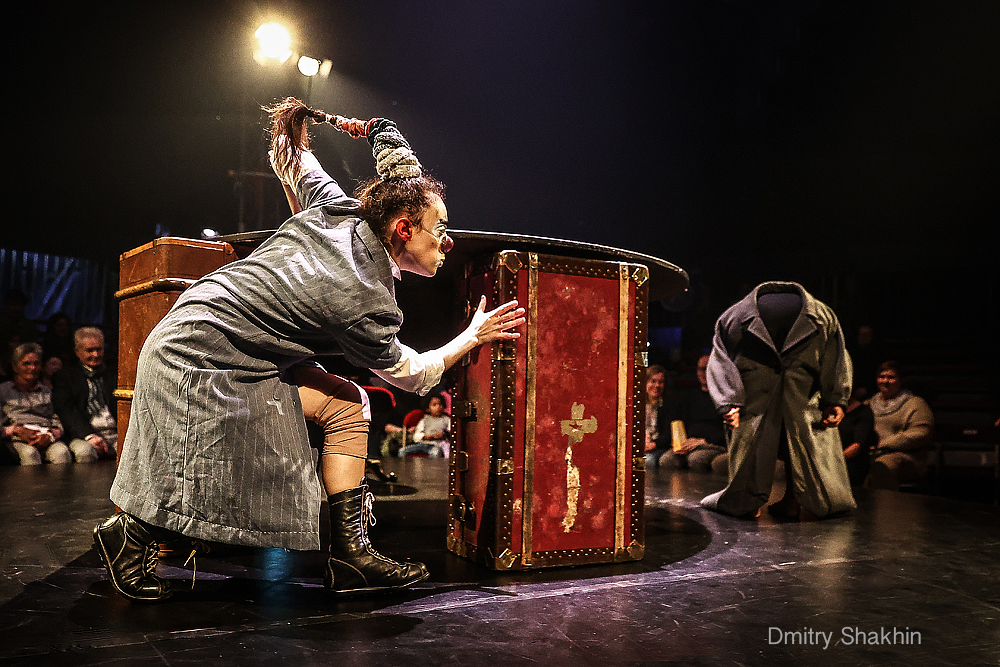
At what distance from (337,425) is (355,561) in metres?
0.36

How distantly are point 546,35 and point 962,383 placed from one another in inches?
213

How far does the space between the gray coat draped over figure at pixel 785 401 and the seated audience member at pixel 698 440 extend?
197cm

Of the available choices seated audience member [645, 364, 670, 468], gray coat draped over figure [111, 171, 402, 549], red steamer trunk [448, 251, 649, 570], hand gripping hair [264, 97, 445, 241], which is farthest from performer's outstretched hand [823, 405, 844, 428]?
seated audience member [645, 364, 670, 468]

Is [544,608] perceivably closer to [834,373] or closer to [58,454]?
[834,373]

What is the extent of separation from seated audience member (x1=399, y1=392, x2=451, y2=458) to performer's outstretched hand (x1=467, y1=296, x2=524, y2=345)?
431cm

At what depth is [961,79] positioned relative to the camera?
6.54 meters

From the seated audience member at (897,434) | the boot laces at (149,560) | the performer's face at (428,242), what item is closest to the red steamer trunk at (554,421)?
the performer's face at (428,242)

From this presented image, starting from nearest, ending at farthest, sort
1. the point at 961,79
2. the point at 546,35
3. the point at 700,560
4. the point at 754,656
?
the point at 754,656
the point at 700,560
the point at 961,79
the point at 546,35

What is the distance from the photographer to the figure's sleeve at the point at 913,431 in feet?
17.3

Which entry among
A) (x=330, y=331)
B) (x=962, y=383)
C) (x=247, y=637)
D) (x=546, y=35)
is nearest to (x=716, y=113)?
(x=546, y=35)

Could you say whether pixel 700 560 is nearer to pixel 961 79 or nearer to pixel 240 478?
pixel 240 478

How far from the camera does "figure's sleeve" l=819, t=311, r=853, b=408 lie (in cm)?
340

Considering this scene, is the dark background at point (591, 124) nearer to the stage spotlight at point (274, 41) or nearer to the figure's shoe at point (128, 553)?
the stage spotlight at point (274, 41)

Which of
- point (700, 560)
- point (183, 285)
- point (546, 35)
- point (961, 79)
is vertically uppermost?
point (546, 35)
